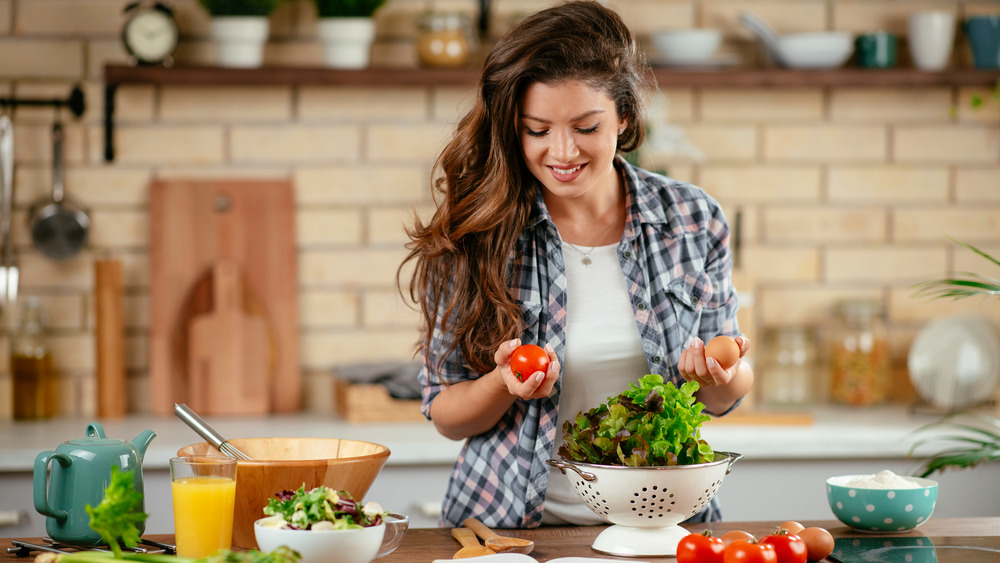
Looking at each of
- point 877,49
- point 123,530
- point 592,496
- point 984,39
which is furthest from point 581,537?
point 984,39

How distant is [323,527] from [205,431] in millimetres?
260

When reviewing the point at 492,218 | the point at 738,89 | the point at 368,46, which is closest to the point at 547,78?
the point at 492,218

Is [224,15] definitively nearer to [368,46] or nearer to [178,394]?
[368,46]

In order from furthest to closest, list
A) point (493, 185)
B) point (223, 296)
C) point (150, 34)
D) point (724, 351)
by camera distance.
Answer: point (223, 296) → point (150, 34) → point (493, 185) → point (724, 351)

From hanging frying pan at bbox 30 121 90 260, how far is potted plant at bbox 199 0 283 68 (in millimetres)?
512

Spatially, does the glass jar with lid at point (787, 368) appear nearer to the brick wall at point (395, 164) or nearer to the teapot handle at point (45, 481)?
the brick wall at point (395, 164)

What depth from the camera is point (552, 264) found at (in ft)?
5.70

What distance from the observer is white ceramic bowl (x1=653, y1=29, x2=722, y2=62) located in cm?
281

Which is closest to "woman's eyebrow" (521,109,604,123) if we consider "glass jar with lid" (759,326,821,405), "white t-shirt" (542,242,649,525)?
"white t-shirt" (542,242,649,525)

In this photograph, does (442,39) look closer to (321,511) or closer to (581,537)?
(581,537)

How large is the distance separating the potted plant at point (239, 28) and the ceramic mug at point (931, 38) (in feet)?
5.83

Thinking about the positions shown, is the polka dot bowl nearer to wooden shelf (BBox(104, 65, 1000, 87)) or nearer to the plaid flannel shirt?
the plaid flannel shirt

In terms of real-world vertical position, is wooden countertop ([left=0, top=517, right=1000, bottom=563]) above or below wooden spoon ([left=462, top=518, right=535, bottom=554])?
below

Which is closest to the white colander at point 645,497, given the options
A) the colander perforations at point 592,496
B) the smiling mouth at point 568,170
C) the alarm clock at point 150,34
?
the colander perforations at point 592,496
